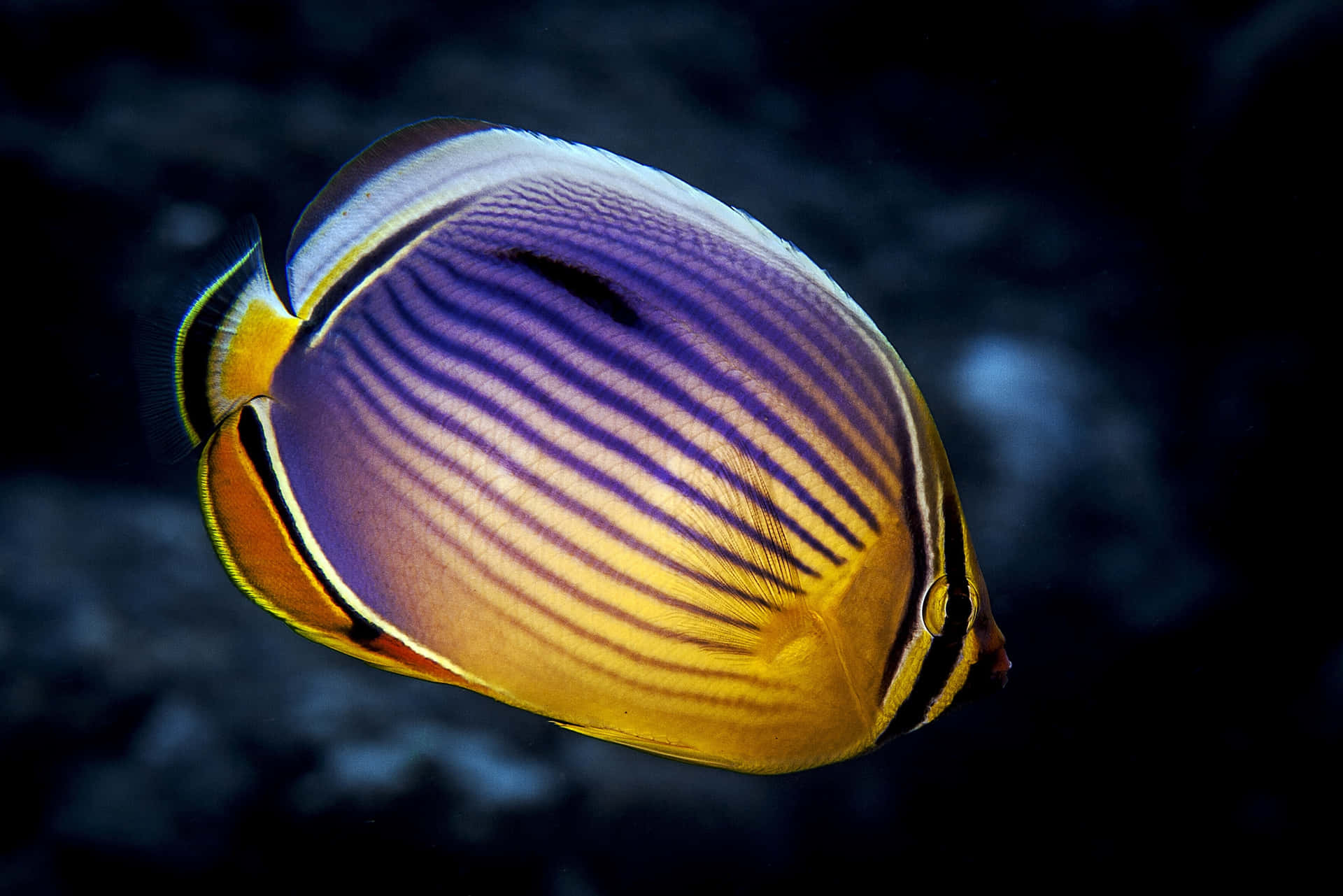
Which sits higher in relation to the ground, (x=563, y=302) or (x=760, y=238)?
(x=760, y=238)

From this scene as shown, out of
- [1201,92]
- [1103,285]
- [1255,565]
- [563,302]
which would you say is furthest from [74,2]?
[1255,565]

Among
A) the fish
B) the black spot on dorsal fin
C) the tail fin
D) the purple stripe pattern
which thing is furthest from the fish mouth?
the tail fin

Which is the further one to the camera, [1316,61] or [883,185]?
[883,185]

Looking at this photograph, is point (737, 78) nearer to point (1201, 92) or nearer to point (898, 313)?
point (898, 313)

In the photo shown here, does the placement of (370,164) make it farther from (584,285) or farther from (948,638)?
(948,638)

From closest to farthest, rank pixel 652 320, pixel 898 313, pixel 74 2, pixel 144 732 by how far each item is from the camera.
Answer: pixel 652 320 < pixel 144 732 < pixel 74 2 < pixel 898 313

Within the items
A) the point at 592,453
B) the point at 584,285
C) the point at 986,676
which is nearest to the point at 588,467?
the point at 592,453
